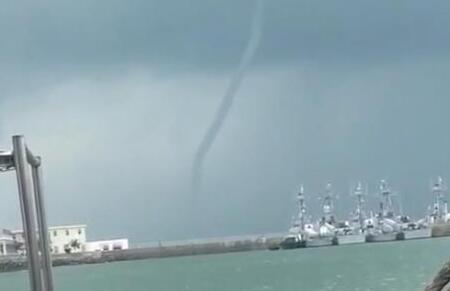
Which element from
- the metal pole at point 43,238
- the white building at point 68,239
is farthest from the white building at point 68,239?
the metal pole at point 43,238

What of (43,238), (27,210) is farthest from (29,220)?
(43,238)

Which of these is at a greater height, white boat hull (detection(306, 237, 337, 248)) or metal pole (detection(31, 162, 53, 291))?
metal pole (detection(31, 162, 53, 291))

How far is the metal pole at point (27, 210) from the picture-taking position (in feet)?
30.5

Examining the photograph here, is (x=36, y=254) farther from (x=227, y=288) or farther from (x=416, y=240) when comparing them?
(x=416, y=240)

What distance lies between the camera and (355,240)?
592ft

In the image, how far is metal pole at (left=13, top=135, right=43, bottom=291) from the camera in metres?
9.28

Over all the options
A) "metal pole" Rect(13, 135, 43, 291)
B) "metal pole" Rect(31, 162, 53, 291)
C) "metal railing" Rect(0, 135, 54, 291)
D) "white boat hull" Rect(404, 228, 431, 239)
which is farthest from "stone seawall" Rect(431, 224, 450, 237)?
"metal pole" Rect(13, 135, 43, 291)

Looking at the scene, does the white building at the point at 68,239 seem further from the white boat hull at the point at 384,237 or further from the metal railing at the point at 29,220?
the metal railing at the point at 29,220

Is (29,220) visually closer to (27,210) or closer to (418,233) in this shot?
(27,210)

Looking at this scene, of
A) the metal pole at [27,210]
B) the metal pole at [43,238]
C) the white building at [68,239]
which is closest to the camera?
the metal pole at [27,210]

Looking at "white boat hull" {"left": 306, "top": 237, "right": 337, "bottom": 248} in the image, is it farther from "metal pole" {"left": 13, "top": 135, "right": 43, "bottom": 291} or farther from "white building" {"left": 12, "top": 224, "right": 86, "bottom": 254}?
"metal pole" {"left": 13, "top": 135, "right": 43, "bottom": 291}

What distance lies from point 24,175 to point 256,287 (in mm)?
68072

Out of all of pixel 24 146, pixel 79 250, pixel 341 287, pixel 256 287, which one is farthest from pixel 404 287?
pixel 79 250

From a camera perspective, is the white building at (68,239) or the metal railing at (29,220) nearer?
the metal railing at (29,220)
